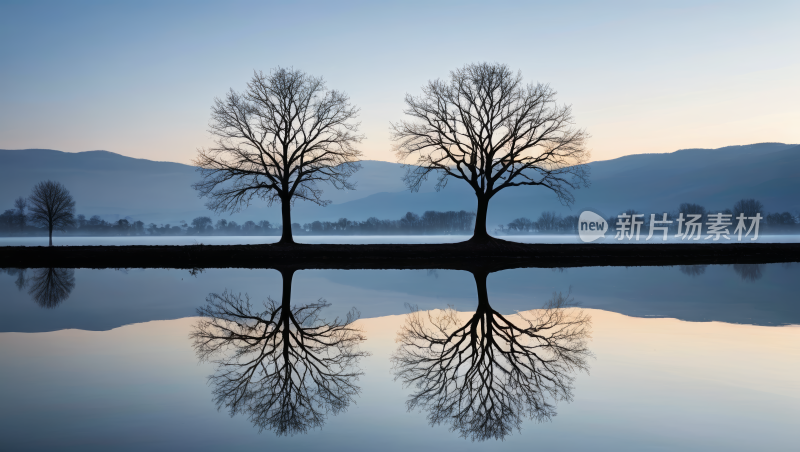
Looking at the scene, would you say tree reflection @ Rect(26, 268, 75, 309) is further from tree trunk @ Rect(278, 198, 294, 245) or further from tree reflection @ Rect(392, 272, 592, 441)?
tree trunk @ Rect(278, 198, 294, 245)

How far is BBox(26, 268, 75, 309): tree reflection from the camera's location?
61.0ft

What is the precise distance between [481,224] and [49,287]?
101 ft

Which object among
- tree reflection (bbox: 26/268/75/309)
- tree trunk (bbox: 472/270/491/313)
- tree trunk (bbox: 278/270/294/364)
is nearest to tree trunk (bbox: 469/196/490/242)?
tree trunk (bbox: 472/270/491/313)

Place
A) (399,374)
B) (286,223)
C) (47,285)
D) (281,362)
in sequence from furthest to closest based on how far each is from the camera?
(286,223) < (47,285) < (281,362) < (399,374)

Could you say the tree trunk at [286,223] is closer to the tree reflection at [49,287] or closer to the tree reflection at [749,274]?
the tree reflection at [49,287]

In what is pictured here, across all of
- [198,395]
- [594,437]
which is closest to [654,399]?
[594,437]

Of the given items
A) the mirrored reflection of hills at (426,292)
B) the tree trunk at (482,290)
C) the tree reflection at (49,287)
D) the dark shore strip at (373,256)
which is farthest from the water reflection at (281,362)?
the dark shore strip at (373,256)

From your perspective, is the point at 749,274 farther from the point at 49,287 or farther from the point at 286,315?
the point at 49,287

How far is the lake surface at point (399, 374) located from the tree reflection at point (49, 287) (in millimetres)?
291

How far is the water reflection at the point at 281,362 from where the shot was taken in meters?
7.38

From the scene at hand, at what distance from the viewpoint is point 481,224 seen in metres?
45.4

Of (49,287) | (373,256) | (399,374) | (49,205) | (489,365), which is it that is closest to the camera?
(399,374)

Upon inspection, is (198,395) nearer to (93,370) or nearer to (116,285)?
(93,370)

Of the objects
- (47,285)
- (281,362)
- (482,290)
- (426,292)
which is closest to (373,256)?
(426,292)
